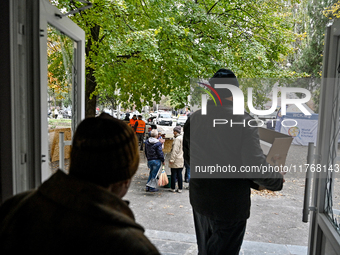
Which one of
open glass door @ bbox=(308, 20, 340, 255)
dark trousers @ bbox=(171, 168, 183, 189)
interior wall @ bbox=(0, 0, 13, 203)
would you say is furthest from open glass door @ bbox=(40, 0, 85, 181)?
dark trousers @ bbox=(171, 168, 183, 189)

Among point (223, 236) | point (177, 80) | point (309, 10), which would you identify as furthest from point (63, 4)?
point (309, 10)

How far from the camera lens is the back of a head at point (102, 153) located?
2.83 ft

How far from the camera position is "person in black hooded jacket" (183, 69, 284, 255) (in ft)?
7.50

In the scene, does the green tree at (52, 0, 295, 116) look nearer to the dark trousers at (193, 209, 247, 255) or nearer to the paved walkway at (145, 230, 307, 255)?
the paved walkway at (145, 230, 307, 255)

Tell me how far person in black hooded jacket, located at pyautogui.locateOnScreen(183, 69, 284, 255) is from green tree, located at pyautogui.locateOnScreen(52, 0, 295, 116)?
15.1 ft

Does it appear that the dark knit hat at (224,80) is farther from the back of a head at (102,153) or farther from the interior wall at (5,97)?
the back of a head at (102,153)

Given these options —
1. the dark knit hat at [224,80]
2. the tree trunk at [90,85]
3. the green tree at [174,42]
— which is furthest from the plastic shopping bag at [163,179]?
the dark knit hat at [224,80]

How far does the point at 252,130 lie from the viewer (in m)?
2.30

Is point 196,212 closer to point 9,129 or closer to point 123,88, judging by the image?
point 9,129

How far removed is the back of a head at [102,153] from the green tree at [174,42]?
19.8 ft

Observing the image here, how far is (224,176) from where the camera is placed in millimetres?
2377

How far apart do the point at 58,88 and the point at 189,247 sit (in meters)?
2.96

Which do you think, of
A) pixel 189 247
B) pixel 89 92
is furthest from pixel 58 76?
pixel 89 92

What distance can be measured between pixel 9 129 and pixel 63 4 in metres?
5.49
